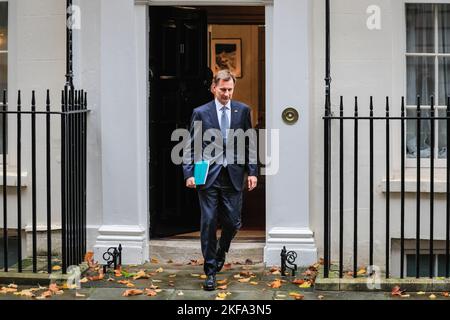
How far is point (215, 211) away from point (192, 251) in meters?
1.41

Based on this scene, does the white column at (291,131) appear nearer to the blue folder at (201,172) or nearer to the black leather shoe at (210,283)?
the black leather shoe at (210,283)

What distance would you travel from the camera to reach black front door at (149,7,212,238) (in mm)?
9352

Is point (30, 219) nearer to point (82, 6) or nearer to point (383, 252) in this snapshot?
point (82, 6)

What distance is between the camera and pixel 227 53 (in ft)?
54.5

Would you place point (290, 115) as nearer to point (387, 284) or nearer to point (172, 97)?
point (172, 97)

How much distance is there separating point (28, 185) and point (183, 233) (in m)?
1.78

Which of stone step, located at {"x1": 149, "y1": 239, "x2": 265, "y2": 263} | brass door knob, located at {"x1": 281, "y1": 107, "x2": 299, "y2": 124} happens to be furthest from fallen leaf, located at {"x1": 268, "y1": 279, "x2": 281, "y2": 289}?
brass door knob, located at {"x1": 281, "y1": 107, "x2": 299, "y2": 124}

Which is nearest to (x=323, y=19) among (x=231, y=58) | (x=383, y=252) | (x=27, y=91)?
(x=383, y=252)

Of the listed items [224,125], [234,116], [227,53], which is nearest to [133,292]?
[224,125]

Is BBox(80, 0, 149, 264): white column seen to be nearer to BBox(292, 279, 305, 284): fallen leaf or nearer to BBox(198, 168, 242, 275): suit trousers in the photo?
BBox(198, 168, 242, 275): suit trousers

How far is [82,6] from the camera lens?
8719 mm

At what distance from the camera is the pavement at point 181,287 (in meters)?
7.37

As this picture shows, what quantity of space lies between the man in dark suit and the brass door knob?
87cm

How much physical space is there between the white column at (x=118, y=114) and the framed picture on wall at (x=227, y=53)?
25.3 ft
